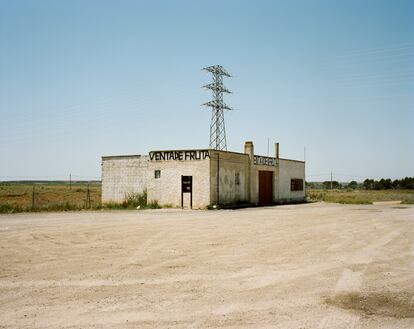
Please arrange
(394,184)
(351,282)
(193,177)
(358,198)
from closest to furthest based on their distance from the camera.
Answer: (351,282)
(193,177)
(358,198)
(394,184)

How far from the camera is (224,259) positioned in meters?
9.56

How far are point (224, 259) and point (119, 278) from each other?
2.68 m

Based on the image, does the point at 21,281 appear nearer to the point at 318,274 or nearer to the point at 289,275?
the point at 289,275

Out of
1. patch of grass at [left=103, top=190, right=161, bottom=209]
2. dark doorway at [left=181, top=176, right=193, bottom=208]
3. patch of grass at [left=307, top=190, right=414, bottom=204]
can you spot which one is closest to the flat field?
patch of grass at [left=103, top=190, right=161, bottom=209]

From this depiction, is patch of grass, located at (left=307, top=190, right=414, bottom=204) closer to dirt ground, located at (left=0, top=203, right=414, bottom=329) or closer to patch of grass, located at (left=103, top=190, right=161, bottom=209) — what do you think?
patch of grass, located at (left=103, top=190, right=161, bottom=209)

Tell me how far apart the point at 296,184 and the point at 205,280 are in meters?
35.6

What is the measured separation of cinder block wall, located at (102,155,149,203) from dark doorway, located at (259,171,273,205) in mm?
9907

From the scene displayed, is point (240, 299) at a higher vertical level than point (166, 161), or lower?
lower

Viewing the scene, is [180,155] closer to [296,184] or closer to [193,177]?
[193,177]

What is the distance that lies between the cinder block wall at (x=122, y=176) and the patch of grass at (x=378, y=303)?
2492 centimetres

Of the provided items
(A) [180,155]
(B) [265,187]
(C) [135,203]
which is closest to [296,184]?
(B) [265,187]

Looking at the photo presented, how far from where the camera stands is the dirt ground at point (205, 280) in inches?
221

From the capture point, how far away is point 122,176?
106ft

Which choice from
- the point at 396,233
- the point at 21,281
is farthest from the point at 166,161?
the point at 21,281
